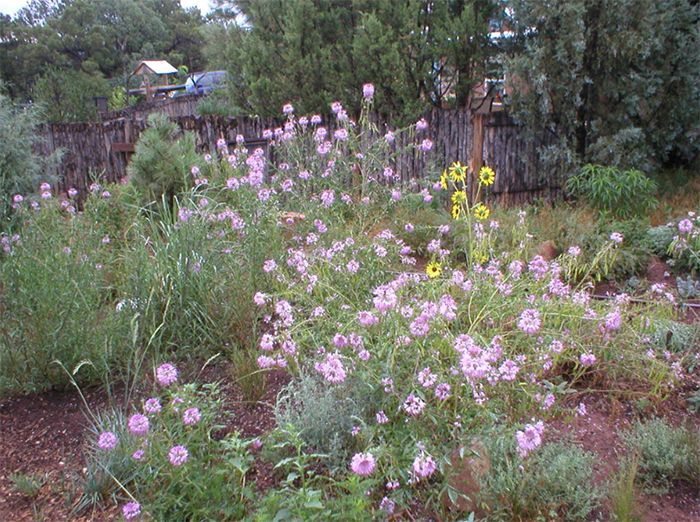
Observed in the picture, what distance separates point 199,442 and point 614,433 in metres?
1.78

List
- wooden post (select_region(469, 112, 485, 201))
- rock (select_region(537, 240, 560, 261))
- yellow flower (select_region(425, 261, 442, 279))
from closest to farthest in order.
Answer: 1. yellow flower (select_region(425, 261, 442, 279))
2. rock (select_region(537, 240, 560, 261))
3. wooden post (select_region(469, 112, 485, 201))

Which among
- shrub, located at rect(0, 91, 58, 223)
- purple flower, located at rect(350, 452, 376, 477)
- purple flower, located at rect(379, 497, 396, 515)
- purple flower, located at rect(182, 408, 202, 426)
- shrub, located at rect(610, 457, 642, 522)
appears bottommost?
shrub, located at rect(610, 457, 642, 522)

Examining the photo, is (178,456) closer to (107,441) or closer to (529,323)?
(107,441)

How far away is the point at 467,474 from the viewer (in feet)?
7.70

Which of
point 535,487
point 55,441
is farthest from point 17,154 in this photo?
point 535,487

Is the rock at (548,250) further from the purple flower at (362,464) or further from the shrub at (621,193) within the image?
the purple flower at (362,464)

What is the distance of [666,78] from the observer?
7.57 metres

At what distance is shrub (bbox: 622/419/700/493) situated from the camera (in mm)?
2525

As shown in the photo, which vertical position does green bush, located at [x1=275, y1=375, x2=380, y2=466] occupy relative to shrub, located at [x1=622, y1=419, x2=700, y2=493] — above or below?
above

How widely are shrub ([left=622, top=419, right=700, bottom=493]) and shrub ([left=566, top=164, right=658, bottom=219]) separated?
424 cm

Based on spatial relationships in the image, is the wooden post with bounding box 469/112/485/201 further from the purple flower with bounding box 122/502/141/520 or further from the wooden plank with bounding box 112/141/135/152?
the purple flower with bounding box 122/502/141/520

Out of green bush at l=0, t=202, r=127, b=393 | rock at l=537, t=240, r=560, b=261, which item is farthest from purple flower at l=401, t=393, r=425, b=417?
rock at l=537, t=240, r=560, b=261

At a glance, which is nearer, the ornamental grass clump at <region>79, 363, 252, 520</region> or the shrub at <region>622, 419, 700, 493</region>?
the ornamental grass clump at <region>79, 363, 252, 520</region>

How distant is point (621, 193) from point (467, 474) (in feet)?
17.0
